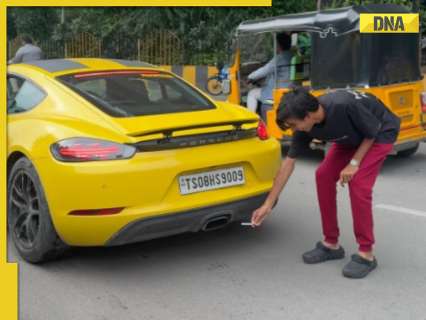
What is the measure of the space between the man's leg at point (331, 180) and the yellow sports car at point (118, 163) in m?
0.40

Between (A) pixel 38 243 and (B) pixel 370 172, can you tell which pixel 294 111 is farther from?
(A) pixel 38 243

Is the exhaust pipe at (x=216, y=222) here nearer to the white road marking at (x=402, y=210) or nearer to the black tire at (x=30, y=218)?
the black tire at (x=30, y=218)

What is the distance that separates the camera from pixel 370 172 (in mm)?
3818

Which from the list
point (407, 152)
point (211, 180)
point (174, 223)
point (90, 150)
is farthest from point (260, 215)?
point (407, 152)

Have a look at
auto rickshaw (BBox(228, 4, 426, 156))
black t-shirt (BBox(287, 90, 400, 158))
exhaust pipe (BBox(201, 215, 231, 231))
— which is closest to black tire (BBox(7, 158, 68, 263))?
exhaust pipe (BBox(201, 215, 231, 231))

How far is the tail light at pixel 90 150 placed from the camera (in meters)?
3.72

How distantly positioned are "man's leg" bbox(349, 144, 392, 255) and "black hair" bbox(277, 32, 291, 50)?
175 inches

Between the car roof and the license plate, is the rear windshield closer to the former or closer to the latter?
the car roof

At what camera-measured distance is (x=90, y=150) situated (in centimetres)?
374

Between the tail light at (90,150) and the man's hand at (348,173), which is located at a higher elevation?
the tail light at (90,150)

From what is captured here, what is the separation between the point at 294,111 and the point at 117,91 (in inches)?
60.0

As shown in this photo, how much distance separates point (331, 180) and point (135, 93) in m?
1.62

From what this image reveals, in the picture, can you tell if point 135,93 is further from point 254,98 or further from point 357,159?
point 254,98

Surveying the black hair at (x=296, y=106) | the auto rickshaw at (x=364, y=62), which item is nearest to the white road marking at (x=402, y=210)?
the auto rickshaw at (x=364, y=62)
